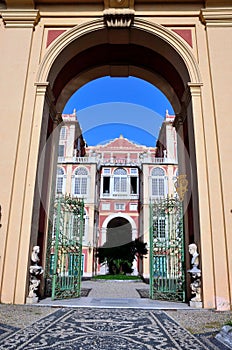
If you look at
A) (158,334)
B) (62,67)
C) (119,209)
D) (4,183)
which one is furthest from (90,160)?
(158,334)

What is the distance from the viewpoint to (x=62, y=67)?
728 cm

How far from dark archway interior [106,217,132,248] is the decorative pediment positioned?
1921cm

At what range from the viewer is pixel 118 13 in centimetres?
667

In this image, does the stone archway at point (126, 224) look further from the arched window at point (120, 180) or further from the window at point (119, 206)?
the arched window at point (120, 180)

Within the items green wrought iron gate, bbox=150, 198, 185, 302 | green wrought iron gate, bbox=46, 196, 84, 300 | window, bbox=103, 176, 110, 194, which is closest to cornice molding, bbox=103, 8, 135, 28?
green wrought iron gate, bbox=46, 196, 84, 300

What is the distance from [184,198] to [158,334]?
13.5 ft

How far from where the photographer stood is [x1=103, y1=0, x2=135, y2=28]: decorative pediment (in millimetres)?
6684

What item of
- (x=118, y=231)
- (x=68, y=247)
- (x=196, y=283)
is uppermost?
(x=118, y=231)

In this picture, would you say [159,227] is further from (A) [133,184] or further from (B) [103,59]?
(A) [133,184]

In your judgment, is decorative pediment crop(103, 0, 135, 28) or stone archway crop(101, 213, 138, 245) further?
stone archway crop(101, 213, 138, 245)

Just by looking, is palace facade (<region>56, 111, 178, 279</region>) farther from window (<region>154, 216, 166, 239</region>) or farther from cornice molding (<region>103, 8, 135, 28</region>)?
cornice molding (<region>103, 8, 135, 28</region>)

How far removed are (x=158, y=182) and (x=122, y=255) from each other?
759 centimetres

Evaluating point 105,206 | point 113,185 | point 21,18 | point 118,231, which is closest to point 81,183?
point 105,206

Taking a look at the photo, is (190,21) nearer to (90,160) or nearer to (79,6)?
(79,6)
